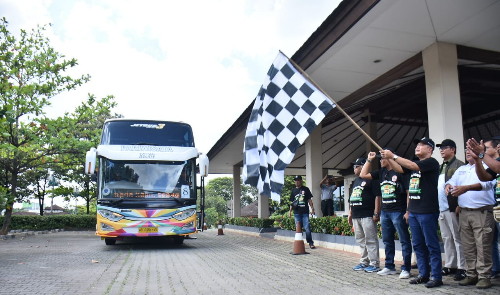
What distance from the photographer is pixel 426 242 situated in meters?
5.34

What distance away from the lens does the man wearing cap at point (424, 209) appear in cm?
522

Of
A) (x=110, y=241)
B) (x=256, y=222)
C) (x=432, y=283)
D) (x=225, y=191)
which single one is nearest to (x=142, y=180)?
(x=110, y=241)

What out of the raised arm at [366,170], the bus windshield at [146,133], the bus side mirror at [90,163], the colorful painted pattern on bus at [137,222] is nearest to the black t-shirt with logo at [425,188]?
the raised arm at [366,170]

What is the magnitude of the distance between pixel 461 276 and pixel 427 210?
110 centimetres

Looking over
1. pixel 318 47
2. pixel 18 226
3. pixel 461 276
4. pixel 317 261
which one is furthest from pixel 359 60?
pixel 18 226

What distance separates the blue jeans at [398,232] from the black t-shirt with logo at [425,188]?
61cm

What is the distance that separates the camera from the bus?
10.4 m

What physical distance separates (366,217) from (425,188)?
A: 5.18ft

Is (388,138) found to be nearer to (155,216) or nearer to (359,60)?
(359,60)

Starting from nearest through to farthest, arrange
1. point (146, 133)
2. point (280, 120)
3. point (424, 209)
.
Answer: point (424, 209), point (280, 120), point (146, 133)

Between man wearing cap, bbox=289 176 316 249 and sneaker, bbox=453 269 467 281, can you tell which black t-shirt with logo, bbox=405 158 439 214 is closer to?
sneaker, bbox=453 269 467 281

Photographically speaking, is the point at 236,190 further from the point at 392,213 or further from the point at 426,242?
the point at 426,242

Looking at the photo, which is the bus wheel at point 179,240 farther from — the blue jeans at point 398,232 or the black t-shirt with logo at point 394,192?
the black t-shirt with logo at point 394,192

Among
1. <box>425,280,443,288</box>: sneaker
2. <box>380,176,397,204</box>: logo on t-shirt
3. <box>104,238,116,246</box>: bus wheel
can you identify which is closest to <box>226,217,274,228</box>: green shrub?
<box>104,238,116,246</box>: bus wheel
